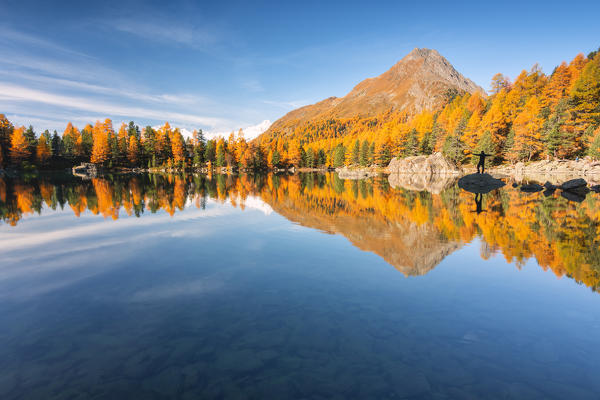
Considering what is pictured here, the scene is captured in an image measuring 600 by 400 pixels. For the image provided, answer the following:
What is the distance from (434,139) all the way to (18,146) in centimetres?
13332

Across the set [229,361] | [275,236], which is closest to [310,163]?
[275,236]

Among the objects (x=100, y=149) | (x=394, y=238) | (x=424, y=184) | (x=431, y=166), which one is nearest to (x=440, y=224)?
(x=394, y=238)

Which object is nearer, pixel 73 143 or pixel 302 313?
pixel 302 313

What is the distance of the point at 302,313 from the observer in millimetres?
6770

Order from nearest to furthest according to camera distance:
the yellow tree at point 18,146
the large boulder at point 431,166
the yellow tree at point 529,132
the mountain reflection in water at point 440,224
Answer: the mountain reflection in water at point 440,224
the yellow tree at point 529,132
the large boulder at point 431,166
the yellow tree at point 18,146

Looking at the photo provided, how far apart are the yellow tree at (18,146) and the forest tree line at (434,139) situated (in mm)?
270

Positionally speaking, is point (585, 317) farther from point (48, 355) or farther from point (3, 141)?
point (3, 141)

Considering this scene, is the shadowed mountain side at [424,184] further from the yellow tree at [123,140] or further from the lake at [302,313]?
the yellow tree at [123,140]

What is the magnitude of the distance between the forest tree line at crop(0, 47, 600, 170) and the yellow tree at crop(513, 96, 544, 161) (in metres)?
0.19

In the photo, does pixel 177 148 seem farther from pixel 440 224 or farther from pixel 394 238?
pixel 394 238

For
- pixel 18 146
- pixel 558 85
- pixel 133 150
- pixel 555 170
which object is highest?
pixel 558 85

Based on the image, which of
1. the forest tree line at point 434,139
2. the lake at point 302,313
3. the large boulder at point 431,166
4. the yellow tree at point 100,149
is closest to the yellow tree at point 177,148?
the forest tree line at point 434,139

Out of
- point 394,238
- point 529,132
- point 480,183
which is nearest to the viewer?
point 394,238

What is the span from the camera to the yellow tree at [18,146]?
269ft
